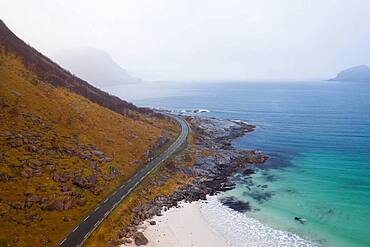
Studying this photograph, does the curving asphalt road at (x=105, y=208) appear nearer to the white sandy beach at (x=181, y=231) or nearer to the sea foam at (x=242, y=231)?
the white sandy beach at (x=181, y=231)

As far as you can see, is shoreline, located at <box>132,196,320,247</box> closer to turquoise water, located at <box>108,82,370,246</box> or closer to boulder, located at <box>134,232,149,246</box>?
boulder, located at <box>134,232,149,246</box>

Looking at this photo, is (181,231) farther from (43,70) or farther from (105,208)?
(43,70)

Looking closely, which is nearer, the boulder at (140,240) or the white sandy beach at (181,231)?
the boulder at (140,240)

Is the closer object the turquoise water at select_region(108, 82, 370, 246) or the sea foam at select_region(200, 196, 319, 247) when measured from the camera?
the sea foam at select_region(200, 196, 319, 247)

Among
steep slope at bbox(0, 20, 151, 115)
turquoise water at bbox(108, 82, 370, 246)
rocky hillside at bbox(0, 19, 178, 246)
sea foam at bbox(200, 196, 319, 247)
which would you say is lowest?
sea foam at bbox(200, 196, 319, 247)

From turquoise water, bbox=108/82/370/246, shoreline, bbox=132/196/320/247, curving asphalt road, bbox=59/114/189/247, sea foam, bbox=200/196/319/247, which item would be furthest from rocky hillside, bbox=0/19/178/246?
turquoise water, bbox=108/82/370/246

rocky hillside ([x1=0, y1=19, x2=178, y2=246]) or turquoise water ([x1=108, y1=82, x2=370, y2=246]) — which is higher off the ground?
rocky hillside ([x1=0, y1=19, x2=178, y2=246])

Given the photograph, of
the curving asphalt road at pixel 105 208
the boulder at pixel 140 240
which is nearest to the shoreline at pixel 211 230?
the boulder at pixel 140 240
